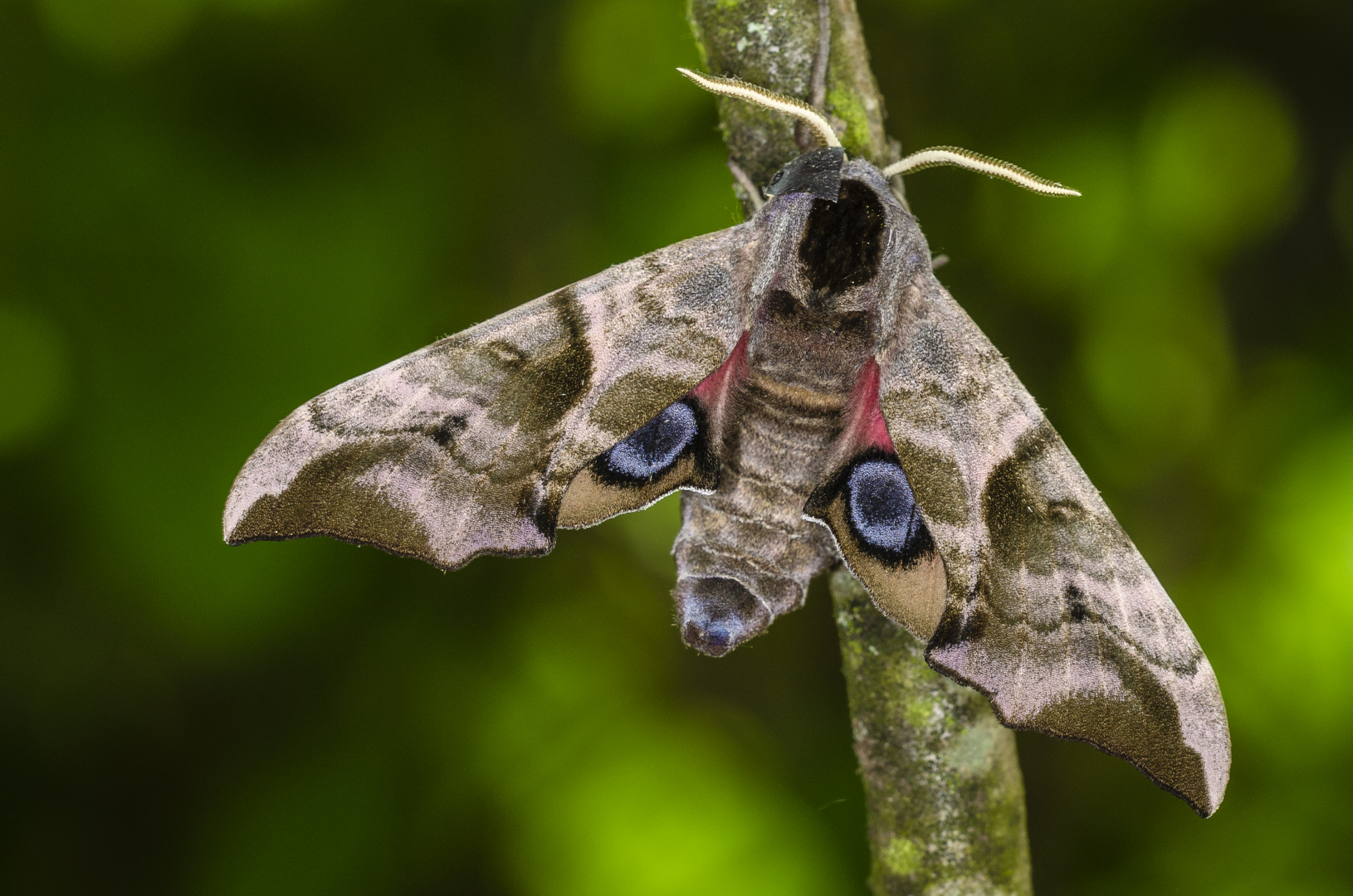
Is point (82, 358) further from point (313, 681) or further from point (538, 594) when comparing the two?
point (538, 594)

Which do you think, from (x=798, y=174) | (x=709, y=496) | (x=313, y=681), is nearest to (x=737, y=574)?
(x=709, y=496)

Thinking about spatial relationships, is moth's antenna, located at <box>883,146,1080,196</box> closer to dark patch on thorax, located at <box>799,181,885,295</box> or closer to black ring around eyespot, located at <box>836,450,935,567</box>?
dark patch on thorax, located at <box>799,181,885,295</box>

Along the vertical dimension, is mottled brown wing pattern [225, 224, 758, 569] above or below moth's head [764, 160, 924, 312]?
below

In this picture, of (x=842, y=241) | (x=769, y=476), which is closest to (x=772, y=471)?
(x=769, y=476)

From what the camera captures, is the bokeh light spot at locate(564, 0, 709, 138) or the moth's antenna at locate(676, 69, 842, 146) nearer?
the moth's antenna at locate(676, 69, 842, 146)

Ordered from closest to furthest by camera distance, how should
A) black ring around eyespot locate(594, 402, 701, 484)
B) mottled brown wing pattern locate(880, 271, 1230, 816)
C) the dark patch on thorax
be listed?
mottled brown wing pattern locate(880, 271, 1230, 816)
the dark patch on thorax
black ring around eyespot locate(594, 402, 701, 484)

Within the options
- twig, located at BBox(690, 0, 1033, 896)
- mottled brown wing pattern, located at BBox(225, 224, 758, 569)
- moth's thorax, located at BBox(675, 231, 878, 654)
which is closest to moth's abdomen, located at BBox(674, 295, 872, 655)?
moth's thorax, located at BBox(675, 231, 878, 654)

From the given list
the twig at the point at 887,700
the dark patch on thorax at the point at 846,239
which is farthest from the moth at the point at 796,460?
the twig at the point at 887,700
